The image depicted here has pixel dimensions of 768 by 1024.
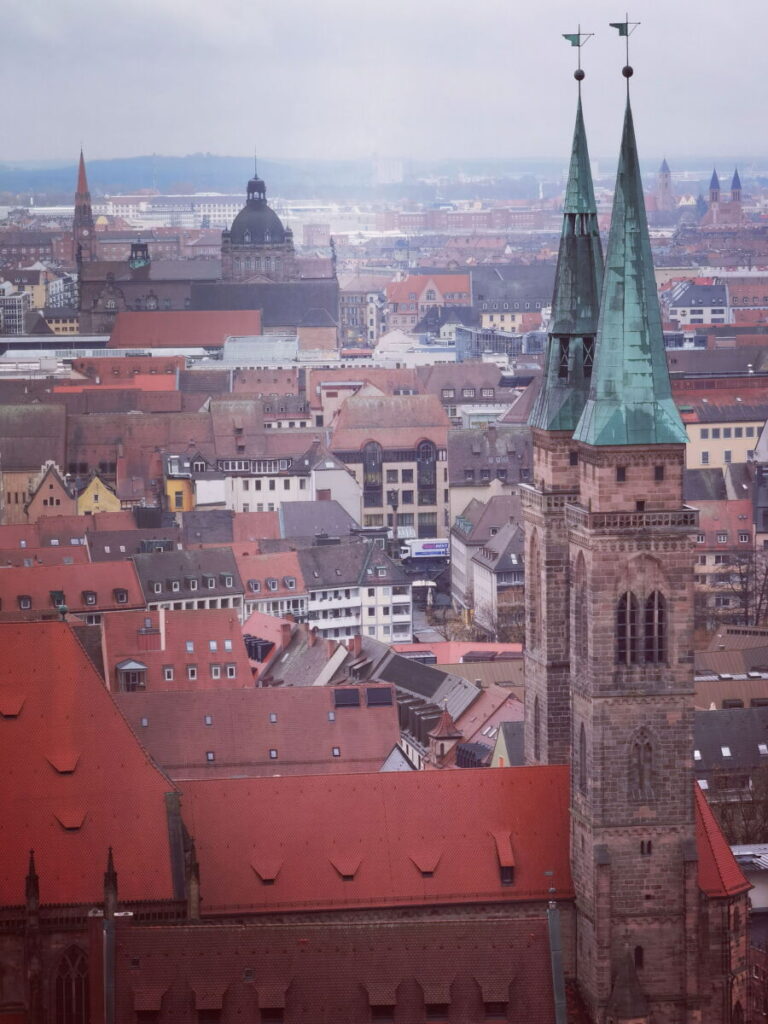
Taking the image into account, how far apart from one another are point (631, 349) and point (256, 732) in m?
33.9

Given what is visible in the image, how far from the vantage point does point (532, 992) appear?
3039 inches


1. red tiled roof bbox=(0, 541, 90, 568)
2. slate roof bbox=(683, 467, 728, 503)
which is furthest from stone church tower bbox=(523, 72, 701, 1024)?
slate roof bbox=(683, 467, 728, 503)

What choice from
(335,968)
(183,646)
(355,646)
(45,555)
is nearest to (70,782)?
(335,968)

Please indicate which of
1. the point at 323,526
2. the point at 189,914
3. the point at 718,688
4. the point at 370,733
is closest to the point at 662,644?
the point at 189,914

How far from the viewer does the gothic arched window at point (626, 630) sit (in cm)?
7906

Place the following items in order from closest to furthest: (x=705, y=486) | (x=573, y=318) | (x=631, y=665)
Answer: (x=631, y=665) < (x=573, y=318) < (x=705, y=486)

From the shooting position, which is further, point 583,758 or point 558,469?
point 558,469

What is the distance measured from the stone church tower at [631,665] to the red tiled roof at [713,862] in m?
1.14

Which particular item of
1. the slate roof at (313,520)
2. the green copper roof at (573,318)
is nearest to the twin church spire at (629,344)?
the green copper roof at (573,318)

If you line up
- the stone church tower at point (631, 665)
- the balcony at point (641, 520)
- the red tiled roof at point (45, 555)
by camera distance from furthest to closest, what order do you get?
the red tiled roof at point (45, 555) → the stone church tower at point (631, 665) → the balcony at point (641, 520)

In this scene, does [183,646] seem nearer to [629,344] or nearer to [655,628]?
[655,628]

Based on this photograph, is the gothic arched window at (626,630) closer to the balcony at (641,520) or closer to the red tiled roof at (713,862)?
the balcony at (641,520)

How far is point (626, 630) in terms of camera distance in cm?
7925

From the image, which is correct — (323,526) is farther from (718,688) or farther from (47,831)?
(47,831)
